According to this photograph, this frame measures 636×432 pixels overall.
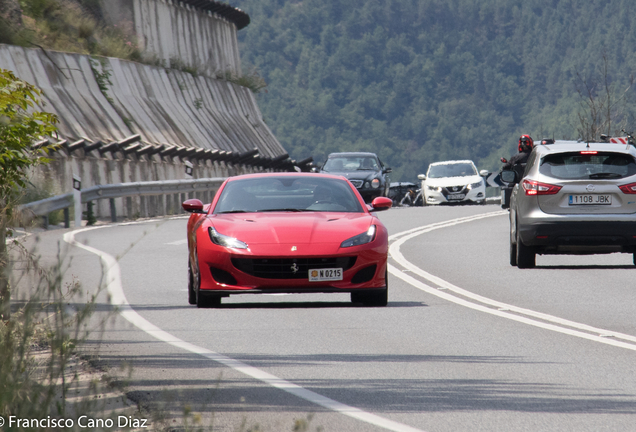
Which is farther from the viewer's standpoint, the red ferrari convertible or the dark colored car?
the dark colored car

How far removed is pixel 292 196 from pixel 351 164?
2328cm

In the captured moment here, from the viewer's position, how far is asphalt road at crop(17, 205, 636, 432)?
7012 millimetres

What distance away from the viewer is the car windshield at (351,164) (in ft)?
118

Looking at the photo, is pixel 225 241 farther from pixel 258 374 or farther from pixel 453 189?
pixel 453 189

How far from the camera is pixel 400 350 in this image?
377 inches

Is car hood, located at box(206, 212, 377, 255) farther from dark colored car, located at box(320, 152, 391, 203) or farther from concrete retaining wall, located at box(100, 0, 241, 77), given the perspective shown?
concrete retaining wall, located at box(100, 0, 241, 77)

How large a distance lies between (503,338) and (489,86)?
159584 millimetres

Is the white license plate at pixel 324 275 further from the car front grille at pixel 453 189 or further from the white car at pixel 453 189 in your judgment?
the car front grille at pixel 453 189

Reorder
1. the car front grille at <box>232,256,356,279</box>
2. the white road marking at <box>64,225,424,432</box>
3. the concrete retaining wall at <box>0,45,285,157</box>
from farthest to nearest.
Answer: the concrete retaining wall at <box>0,45,285,157</box> < the car front grille at <box>232,256,356,279</box> < the white road marking at <box>64,225,424,432</box>

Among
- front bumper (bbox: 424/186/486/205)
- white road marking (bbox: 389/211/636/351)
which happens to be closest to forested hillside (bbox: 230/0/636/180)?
front bumper (bbox: 424/186/486/205)

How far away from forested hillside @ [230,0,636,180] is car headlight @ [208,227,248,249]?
142 metres

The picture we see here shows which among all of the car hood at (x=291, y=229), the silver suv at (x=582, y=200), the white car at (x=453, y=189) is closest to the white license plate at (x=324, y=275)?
the car hood at (x=291, y=229)

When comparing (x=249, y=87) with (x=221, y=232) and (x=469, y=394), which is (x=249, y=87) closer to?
(x=221, y=232)

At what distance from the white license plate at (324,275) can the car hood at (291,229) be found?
7.5 inches
